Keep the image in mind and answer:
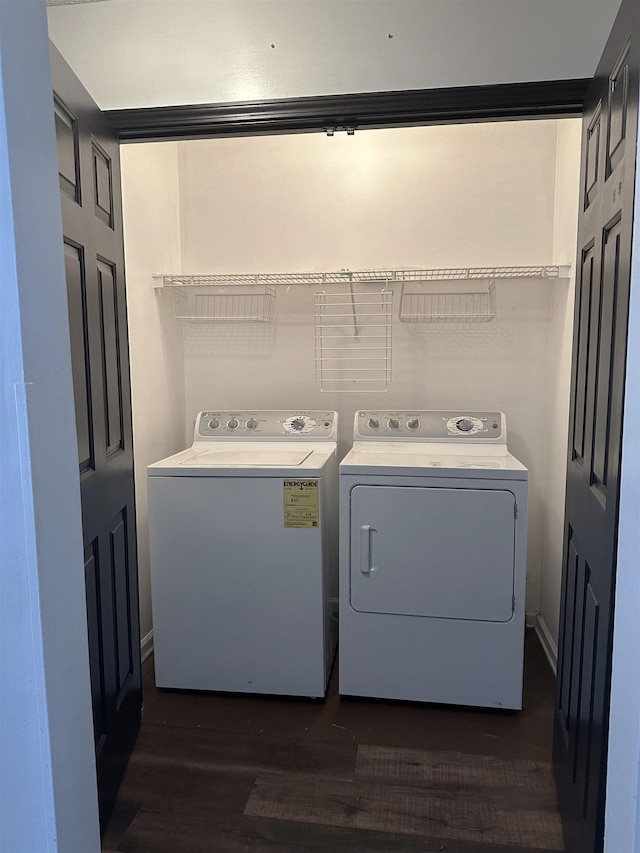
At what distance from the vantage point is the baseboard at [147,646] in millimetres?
2566

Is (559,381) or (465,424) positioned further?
(465,424)

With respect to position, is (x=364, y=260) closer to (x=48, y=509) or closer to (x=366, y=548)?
(x=366, y=548)

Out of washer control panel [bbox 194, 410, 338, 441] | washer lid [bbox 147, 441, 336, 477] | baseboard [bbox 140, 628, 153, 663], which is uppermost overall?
washer control panel [bbox 194, 410, 338, 441]

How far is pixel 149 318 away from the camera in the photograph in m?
2.60

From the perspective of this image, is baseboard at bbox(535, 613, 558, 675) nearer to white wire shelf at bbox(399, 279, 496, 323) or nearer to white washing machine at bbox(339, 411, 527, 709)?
white washing machine at bbox(339, 411, 527, 709)

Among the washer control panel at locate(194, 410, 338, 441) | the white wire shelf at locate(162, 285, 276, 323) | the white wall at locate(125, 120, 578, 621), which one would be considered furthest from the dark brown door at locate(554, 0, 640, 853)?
the white wire shelf at locate(162, 285, 276, 323)

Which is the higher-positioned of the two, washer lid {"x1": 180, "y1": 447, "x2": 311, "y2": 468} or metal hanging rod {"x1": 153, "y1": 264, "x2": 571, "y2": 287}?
metal hanging rod {"x1": 153, "y1": 264, "x2": 571, "y2": 287}

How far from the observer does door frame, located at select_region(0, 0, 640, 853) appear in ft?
2.13

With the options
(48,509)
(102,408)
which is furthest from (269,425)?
(48,509)

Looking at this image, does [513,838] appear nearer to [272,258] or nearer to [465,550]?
[465,550]

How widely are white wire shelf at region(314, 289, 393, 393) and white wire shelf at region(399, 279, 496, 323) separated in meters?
0.10

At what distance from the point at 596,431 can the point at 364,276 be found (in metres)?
1.73

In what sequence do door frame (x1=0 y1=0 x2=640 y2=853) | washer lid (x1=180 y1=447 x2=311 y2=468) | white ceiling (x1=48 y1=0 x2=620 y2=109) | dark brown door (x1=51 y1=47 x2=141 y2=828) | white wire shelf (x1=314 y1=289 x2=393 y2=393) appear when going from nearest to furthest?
door frame (x1=0 y1=0 x2=640 y2=853)
dark brown door (x1=51 y1=47 x2=141 y2=828)
white ceiling (x1=48 y1=0 x2=620 y2=109)
washer lid (x1=180 y1=447 x2=311 y2=468)
white wire shelf (x1=314 y1=289 x2=393 y2=393)

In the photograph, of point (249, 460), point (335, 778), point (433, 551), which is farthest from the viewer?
point (249, 460)
